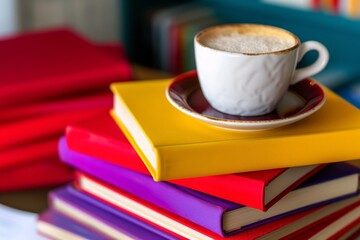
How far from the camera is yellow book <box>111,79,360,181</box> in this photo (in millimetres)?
552

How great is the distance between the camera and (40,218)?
0.72 meters

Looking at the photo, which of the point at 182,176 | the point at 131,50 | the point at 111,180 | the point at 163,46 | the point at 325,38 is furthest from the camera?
the point at 131,50

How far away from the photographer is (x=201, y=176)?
57 centimetres

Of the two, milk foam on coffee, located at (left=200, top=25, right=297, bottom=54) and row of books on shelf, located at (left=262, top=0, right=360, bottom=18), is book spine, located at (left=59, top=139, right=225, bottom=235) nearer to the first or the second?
milk foam on coffee, located at (left=200, top=25, right=297, bottom=54)

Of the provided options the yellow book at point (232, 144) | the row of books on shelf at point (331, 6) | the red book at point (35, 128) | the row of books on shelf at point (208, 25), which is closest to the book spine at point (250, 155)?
the yellow book at point (232, 144)

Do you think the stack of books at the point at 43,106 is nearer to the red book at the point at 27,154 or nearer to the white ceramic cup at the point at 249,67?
the red book at the point at 27,154

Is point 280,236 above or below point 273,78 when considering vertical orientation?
below

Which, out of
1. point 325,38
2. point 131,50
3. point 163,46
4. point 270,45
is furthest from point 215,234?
point 131,50

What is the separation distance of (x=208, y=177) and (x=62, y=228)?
219mm

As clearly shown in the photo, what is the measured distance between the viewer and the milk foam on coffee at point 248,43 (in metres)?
0.59

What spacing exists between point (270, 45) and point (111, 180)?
9.1 inches

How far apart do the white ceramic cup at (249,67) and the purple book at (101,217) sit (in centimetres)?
15

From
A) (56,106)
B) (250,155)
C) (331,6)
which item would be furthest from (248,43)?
(331,6)

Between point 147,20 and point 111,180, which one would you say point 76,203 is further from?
point 147,20
